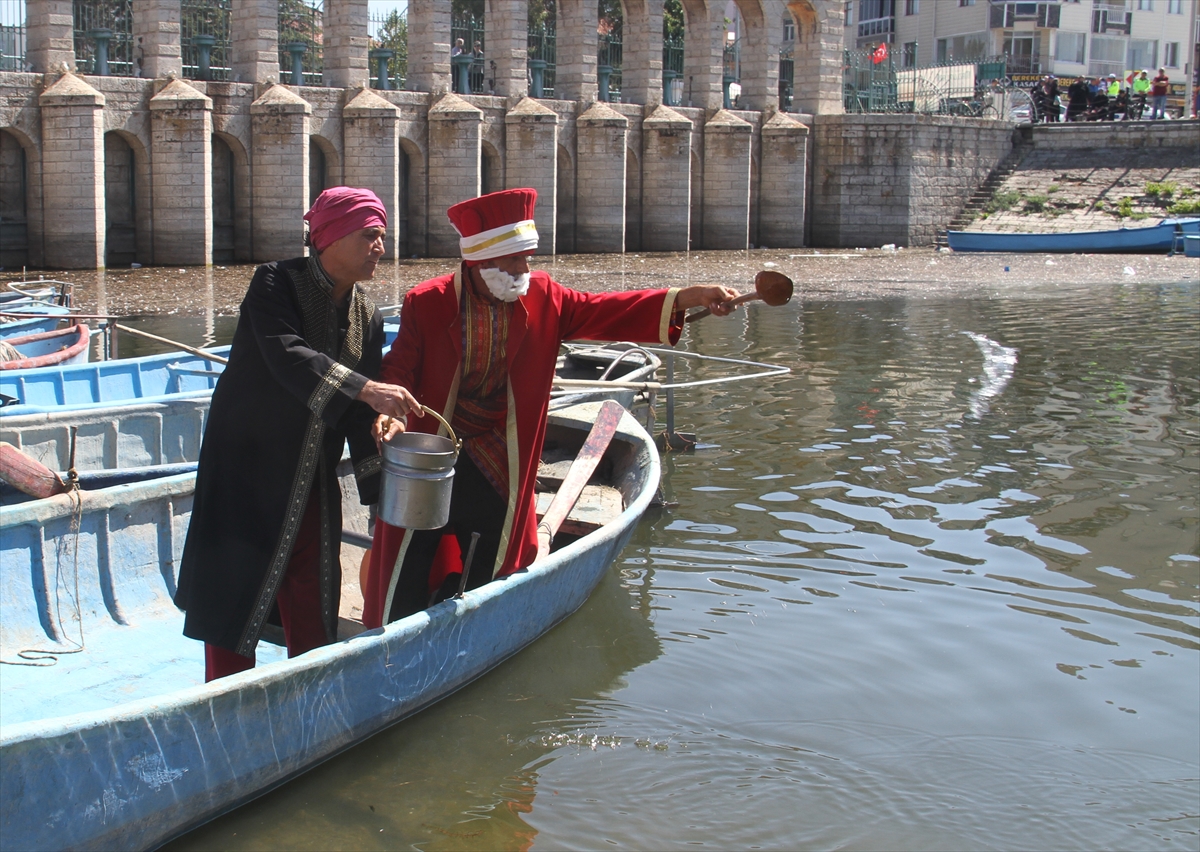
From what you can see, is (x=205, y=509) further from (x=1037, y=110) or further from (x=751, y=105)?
(x=1037, y=110)

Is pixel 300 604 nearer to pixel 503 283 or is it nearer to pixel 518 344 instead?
pixel 518 344

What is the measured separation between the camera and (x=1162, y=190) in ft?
119

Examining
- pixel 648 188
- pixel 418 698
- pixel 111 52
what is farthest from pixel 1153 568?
pixel 648 188

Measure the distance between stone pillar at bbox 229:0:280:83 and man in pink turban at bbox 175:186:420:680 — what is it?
24.4 metres

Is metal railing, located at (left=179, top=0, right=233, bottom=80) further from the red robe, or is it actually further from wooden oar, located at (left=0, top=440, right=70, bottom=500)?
the red robe

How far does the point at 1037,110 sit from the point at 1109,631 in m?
38.8

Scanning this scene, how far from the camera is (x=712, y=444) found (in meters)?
11.2

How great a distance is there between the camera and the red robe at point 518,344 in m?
4.71

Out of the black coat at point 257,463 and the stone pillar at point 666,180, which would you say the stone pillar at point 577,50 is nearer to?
the stone pillar at point 666,180

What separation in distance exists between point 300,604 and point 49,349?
890 centimetres

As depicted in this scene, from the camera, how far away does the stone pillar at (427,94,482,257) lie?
29500mm

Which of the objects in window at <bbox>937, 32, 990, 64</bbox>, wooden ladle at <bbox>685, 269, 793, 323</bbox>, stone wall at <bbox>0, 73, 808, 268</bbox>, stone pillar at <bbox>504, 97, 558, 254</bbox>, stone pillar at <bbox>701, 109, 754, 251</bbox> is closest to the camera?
wooden ladle at <bbox>685, 269, 793, 323</bbox>

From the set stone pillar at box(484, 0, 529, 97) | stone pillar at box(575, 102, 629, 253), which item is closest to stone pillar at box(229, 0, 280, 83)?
stone pillar at box(484, 0, 529, 97)

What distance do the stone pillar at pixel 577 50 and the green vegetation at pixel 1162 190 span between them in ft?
50.7
